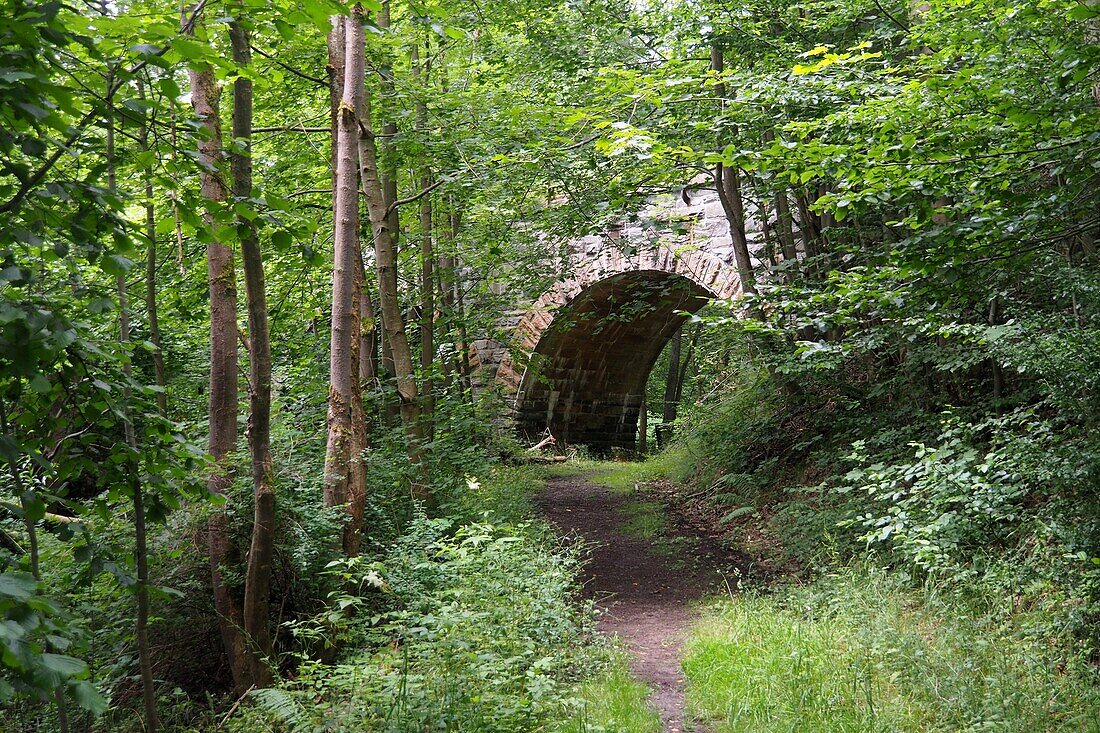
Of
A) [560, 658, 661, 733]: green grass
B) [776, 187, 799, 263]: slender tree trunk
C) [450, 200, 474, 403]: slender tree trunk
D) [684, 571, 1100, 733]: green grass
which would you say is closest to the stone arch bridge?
[776, 187, 799, 263]: slender tree trunk

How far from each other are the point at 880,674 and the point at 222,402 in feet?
12.7

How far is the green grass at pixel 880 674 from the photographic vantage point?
3.57 metres

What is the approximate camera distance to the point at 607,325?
14.9 meters

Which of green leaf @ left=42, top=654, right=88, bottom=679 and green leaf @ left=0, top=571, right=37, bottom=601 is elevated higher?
green leaf @ left=0, top=571, right=37, bottom=601

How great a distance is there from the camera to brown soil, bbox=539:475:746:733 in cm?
487

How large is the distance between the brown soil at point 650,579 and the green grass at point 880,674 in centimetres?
19

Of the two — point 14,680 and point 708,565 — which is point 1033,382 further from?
point 14,680

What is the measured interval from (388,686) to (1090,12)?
414cm

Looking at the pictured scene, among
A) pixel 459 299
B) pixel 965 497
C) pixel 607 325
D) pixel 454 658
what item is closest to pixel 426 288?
pixel 459 299

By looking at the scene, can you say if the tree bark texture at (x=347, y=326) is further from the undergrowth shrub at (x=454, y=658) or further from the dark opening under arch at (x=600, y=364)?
the dark opening under arch at (x=600, y=364)

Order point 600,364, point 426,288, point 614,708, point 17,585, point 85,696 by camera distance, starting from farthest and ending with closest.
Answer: point 600,364, point 426,288, point 614,708, point 85,696, point 17,585

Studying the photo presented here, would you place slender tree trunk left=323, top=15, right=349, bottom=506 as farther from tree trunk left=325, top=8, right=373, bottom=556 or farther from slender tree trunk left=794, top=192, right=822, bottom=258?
slender tree trunk left=794, top=192, right=822, bottom=258

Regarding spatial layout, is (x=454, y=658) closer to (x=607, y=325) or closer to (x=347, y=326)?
(x=347, y=326)

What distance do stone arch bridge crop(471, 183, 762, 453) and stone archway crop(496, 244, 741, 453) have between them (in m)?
0.02
